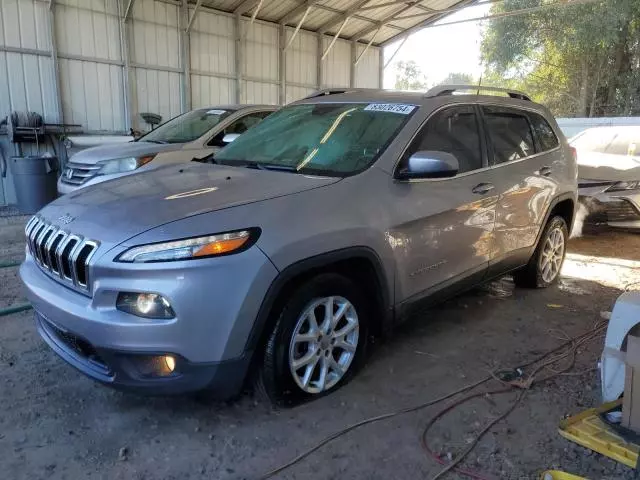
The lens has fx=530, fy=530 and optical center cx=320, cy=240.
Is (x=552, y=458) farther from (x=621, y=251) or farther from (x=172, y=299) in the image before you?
(x=621, y=251)

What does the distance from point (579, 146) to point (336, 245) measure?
7181 millimetres

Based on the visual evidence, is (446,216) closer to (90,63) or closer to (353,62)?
(90,63)

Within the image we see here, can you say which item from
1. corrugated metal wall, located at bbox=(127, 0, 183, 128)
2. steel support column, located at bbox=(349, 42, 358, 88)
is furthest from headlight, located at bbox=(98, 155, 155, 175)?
steel support column, located at bbox=(349, 42, 358, 88)

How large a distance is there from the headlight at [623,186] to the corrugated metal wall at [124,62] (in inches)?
374

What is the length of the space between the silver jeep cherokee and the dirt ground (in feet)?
0.86

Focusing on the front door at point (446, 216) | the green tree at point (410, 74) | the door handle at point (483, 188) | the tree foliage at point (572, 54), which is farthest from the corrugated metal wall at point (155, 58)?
the green tree at point (410, 74)

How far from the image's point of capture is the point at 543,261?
5.01 meters

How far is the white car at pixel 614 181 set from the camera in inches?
271

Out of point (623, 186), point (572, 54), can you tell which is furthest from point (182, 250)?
point (572, 54)

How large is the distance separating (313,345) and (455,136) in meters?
1.86

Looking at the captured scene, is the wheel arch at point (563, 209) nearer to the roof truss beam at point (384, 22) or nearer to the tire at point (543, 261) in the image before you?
the tire at point (543, 261)

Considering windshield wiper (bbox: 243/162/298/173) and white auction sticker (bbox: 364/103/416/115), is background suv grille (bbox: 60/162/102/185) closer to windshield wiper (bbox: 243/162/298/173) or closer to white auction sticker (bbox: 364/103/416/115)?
windshield wiper (bbox: 243/162/298/173)

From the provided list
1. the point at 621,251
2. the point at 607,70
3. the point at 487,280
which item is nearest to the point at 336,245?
the point at 487,280

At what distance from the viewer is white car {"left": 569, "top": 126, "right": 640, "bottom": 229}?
6.89m
